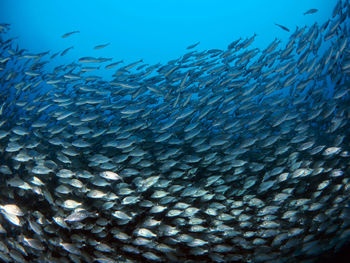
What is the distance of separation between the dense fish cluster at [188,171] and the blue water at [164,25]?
1645 centimetres

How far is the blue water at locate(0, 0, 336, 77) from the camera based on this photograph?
2064 cm

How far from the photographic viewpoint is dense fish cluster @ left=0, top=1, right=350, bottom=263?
567 cm

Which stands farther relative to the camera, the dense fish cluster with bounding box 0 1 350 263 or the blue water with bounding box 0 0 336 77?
the blue water with bounding box 0 0 336 77

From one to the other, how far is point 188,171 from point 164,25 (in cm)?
2173

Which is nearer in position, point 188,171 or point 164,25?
point 188,171

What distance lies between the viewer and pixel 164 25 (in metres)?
24.2

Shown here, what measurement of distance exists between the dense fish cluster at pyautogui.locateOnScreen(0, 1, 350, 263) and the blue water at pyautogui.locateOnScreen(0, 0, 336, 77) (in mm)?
16454

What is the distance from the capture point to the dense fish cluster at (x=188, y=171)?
5672 millimetres

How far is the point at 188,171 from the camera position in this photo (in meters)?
6.32

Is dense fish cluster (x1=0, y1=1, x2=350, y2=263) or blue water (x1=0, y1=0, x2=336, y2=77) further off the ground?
blue water (x1=0, y1=0, x2=336, y2=77)

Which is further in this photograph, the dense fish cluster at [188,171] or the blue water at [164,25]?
the blue water at [164,25]

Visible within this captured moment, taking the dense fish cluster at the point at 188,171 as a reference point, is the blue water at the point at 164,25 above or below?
above

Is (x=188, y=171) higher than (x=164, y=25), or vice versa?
(x=164, y=25)

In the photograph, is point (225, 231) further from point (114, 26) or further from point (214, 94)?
point (114, 26)
